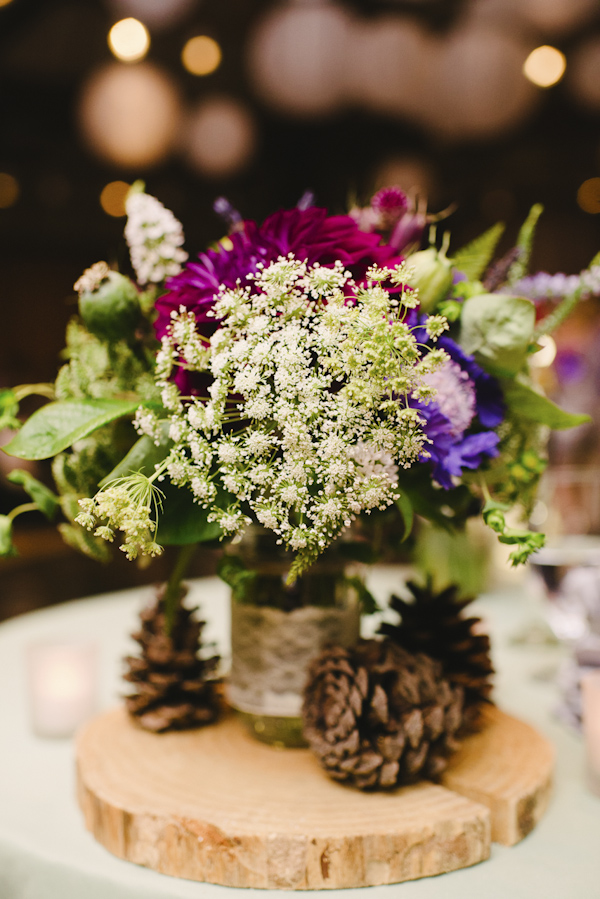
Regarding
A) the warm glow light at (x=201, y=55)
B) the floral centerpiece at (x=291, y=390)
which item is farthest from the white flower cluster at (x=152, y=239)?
the warm glow light at (x=201, y=55)

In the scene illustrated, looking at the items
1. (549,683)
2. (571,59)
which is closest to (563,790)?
(549,683)

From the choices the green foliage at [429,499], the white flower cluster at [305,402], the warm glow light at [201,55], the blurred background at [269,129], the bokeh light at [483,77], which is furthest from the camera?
the warm glow light at [201,55]

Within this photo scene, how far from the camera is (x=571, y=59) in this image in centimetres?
253

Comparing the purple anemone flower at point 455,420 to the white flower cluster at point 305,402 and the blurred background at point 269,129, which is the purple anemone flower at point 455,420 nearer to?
the white flower cluster at point 305,402

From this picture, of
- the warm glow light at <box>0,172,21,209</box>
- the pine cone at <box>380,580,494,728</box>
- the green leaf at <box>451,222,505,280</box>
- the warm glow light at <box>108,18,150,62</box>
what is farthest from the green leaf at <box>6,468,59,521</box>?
the warm glow light at <box>0,172,21,209</box>

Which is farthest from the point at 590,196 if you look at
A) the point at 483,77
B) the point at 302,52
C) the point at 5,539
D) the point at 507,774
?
the point at 5,539

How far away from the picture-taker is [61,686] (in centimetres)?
80

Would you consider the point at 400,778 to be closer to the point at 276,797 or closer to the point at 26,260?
the point at 276,797

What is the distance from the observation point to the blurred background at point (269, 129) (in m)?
1.95

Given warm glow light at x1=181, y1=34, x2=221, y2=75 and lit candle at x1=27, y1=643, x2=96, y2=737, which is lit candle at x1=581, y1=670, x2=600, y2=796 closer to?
lit candle at x1=27, y1=643, x2=96, y2=737

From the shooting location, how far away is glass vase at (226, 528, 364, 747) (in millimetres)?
651

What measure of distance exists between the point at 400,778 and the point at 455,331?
0.36 metres

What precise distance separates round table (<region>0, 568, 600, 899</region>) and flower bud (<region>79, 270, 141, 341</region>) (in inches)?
12.3

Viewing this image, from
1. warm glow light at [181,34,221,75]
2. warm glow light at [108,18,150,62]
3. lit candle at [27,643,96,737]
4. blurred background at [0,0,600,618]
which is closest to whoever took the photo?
lit candle at [27,643,96,737]
